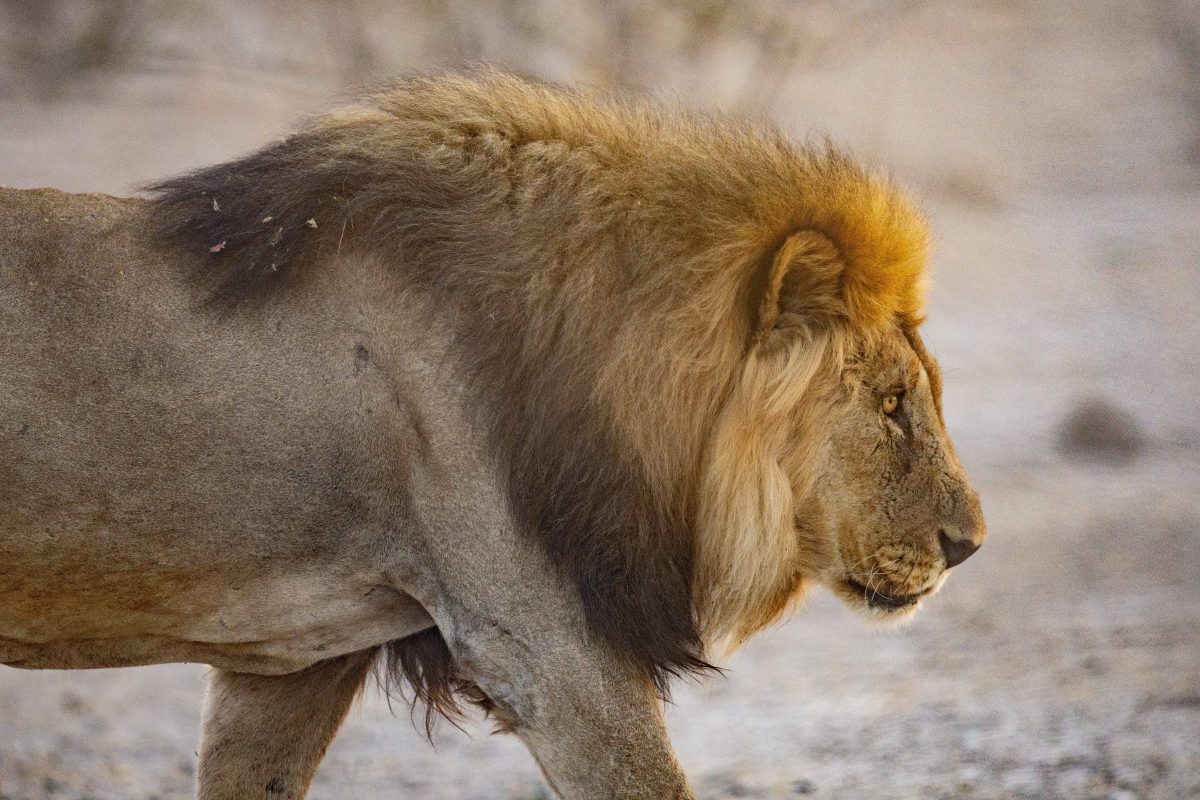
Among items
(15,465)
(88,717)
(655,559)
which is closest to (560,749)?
Answer: (655,559)

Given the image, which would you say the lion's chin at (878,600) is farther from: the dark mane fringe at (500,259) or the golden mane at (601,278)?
the dark mane fringe at (500,259)

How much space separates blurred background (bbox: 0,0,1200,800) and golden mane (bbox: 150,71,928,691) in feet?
1.99

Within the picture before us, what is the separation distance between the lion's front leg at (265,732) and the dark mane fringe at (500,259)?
48 cm

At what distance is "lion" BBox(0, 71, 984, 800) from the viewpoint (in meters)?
3.19

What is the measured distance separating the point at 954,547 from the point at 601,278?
3.82 feet

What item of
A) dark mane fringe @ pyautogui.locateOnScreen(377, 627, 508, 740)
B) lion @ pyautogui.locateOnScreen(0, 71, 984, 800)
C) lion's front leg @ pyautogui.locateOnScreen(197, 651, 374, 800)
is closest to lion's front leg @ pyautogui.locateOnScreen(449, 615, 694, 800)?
lion @ pyautogui.locateOnScreen(0, 71, 984, 800)

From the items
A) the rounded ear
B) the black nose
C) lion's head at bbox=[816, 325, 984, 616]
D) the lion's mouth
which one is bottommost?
the lion's mouth

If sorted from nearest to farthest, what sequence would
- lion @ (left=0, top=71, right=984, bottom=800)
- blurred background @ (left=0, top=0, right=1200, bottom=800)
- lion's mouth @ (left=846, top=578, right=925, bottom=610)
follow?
lion @ (left=0, top=71, right=984, bottom=800)
lion's mouth @ (left=846, top=578, right=925, bottom=610)
blurred background @ (left=0, top=0, right=1200, bottom=800)

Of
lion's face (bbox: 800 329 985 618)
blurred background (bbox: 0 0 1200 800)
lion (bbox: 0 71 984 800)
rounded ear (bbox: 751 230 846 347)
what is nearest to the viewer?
lion (bbox: 0 71 984 800)

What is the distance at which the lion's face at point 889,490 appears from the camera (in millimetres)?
3592

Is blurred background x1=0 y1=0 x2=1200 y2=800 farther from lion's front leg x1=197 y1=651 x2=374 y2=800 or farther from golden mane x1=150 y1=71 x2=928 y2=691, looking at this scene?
lion's front leg x1=197 y1=651 x2=374 y2=800

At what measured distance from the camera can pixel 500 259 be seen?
3322 millimetres

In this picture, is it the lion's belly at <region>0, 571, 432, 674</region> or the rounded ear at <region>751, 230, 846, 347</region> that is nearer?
the lion's belly at <region>0, 571, 432, 674</region>

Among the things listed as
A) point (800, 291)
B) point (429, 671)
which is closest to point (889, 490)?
point (800, 291)
